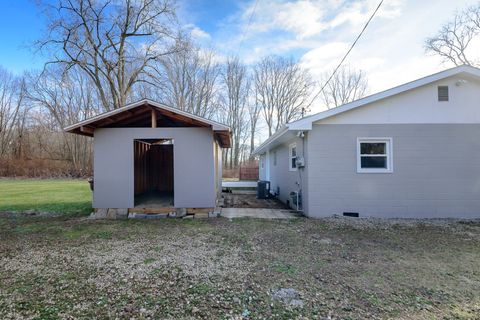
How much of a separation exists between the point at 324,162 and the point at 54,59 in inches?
802

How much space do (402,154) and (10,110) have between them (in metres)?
36.6

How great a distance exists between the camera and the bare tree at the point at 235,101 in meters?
30.2

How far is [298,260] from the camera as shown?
Result: 13.4 feet

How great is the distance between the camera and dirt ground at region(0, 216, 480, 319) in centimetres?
267

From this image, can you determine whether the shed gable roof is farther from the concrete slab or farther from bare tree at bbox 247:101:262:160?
bare tree at bbox 247:101:262:160

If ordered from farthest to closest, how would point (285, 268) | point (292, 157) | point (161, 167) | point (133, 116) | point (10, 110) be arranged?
point (10, 110) → point (161, 167) → point (292, 157) → point (133, 116) → point (285, 268)

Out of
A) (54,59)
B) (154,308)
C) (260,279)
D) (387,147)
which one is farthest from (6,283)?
(54,59)

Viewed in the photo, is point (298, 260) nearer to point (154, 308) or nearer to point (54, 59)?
point (154, 308)

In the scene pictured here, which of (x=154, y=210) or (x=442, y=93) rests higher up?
(x=442, y=93)

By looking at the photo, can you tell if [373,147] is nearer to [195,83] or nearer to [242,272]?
[242,272]

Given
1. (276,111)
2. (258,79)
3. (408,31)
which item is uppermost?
(258,79)

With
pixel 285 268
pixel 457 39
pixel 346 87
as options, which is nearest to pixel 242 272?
pixel 285 268

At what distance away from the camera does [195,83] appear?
91.4 ft

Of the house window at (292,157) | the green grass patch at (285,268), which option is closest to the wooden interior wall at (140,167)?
the house window at (292,157)
